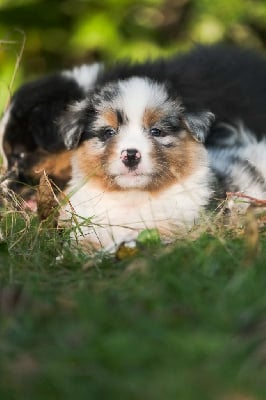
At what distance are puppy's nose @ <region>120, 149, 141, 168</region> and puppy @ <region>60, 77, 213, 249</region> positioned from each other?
3cm

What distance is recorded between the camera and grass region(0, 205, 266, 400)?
240 centimetres

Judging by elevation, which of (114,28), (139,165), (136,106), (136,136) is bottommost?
(114,28)

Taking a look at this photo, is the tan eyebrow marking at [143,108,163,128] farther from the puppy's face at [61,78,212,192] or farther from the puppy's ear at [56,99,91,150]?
the puppy's ear at [56,99,91,150]

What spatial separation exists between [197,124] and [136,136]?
15.3 inches

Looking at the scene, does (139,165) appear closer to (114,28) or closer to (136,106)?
(136,106)

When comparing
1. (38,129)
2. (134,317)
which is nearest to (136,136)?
(38,129)

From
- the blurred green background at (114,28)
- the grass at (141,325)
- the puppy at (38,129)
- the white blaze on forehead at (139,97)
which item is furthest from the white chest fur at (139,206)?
the blurred green background at (114,28)

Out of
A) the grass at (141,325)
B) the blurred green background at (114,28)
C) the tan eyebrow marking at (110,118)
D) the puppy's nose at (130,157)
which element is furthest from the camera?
the blurred green background at (114,28)

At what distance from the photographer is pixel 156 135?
15.1 feet

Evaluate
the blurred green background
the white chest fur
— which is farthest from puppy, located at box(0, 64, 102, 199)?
the blurred green background

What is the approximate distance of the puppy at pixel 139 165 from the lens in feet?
14.7

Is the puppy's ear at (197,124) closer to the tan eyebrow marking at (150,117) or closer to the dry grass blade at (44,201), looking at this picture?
the tan eyebrow marking at (150,117)

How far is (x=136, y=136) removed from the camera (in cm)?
449

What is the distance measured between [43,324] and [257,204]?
1.42 m
